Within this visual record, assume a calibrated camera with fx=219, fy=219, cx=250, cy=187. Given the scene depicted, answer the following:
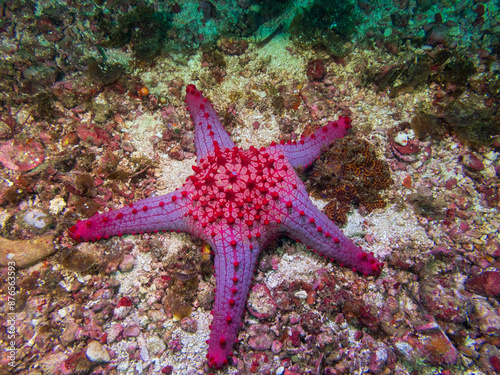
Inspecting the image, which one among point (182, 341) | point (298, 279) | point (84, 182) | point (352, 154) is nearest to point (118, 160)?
point (84, 182)

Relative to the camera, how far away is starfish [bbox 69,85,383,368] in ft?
10.9

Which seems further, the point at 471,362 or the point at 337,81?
the point at 337,81

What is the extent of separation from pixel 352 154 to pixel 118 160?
4681 mm

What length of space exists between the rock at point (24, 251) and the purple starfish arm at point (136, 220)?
52 centimetres

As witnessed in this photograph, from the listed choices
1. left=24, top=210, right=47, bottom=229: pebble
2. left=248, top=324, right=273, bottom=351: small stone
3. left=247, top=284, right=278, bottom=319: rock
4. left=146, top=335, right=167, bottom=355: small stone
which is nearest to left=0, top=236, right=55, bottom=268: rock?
left=24, top=210, right=47, bottom=229: pebble

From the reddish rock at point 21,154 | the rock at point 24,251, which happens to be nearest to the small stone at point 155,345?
the rock at point 24,251

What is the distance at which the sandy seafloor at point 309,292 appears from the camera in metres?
3.27

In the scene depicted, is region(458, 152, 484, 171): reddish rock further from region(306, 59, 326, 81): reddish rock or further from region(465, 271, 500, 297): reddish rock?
region(306, 59, 326, 81): reddish rock

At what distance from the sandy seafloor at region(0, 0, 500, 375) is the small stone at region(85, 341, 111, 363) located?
0.07 feet

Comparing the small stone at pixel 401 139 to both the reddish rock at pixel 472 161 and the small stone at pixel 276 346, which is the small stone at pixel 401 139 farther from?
the small stone at pixel 276 346

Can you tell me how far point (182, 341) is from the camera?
142 inches

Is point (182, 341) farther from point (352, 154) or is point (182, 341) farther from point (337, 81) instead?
point (337, 81)

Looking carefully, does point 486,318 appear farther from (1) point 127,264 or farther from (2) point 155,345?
(1) point 127,264

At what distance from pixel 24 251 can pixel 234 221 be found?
3.53 metres
